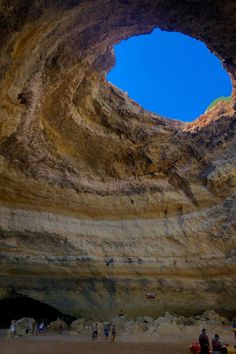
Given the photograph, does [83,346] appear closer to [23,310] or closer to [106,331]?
[106,331]

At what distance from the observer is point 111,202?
45.8 ft

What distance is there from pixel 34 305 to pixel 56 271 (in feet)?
11.8

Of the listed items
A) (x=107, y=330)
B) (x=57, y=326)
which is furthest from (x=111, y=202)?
(x=57, y=326)

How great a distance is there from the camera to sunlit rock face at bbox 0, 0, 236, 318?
1222cm

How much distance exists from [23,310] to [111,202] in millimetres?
7186

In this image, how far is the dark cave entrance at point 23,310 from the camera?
14836mm

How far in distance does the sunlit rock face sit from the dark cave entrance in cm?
188

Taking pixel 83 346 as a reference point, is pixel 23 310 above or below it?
above

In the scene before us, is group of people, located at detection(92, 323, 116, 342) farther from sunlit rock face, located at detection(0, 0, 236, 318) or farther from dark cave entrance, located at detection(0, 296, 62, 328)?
dark cave entrance, located at detection(0, 296, 62, 328)

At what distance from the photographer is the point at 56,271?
506 inches

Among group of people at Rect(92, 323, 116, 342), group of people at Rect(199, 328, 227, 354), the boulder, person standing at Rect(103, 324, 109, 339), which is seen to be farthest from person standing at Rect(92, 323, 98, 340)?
group of people at Rect(199, 328, 227, 354)

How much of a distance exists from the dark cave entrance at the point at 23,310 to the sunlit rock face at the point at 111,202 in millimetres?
1881

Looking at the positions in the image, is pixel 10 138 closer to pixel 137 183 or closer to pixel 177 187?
pixel 137 183

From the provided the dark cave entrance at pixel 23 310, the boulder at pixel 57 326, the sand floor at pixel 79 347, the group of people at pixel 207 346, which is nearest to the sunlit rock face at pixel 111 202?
the boulder at pixel 57 326
